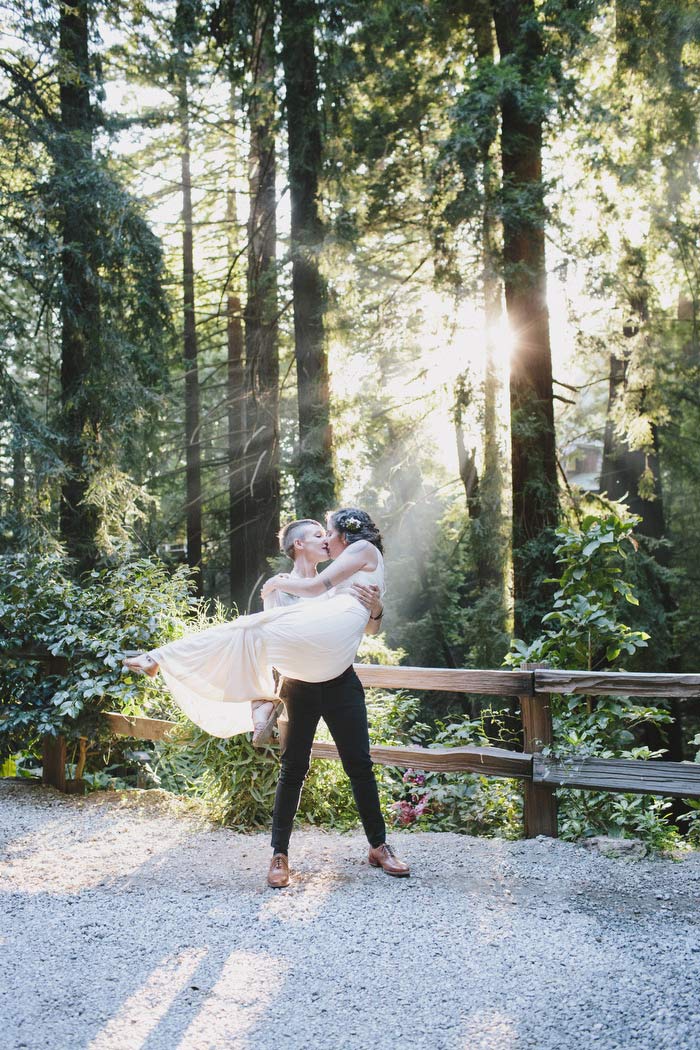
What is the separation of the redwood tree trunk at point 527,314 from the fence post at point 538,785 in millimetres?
3885

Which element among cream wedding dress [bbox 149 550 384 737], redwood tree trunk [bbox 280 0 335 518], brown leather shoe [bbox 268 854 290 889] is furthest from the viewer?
redwood tree trunk [bbox 280 0 335 518]

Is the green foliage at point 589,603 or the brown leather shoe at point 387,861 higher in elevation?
the green foliage at point 589,603

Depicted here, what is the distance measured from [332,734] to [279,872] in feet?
2.36

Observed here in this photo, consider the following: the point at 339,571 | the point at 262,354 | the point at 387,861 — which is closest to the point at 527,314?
the point at 262,354

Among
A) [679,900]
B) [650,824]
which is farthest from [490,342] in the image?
[679,900]

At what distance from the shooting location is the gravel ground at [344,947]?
8.75 feet

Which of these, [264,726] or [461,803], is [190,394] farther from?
[264,726]

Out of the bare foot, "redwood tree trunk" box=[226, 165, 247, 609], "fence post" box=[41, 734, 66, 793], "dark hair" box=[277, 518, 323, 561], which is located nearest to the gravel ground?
the bare foot

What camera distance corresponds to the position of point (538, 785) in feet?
15.5

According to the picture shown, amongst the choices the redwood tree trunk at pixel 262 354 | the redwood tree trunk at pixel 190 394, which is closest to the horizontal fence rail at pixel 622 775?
the redwood tree trunk at pixel 262 354

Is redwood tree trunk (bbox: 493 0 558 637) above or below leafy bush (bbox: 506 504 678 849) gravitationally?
above

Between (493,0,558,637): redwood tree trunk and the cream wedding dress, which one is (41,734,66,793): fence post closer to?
the cream wedding dress

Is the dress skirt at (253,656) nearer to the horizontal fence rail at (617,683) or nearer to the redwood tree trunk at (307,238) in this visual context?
the horizontal fence rail at (617,683)

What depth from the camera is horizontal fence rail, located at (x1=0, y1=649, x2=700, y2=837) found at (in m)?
4.28
